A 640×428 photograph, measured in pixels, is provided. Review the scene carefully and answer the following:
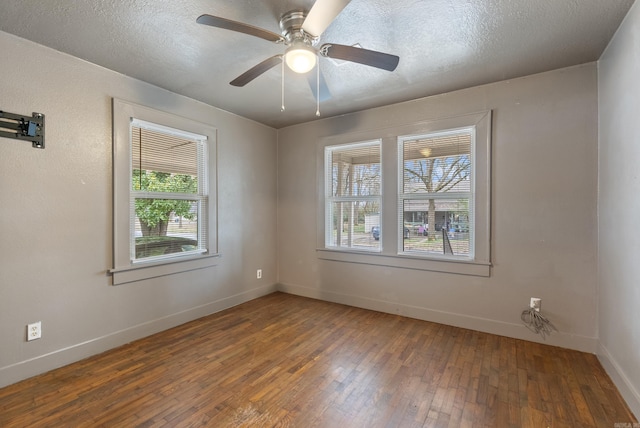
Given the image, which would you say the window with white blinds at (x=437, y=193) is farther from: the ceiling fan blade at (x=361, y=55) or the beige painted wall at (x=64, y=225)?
the beige painted wall at (x=64, y=225)

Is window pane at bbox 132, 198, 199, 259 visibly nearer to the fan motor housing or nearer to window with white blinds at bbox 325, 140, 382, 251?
window with white blinds at bbox 325, 140, 382, 251

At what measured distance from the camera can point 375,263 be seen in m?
3.58

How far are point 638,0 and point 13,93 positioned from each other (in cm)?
410

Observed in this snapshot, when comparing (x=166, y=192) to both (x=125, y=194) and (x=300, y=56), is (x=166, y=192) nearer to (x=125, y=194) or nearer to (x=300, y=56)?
(x=125, y=194)

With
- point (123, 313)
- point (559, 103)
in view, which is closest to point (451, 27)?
point (559, 103)

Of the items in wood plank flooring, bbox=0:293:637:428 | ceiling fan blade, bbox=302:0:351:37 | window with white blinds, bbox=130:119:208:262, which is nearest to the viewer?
ceiling fan blade, bbox=302:0:351:37

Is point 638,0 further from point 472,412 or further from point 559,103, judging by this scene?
point 472,412

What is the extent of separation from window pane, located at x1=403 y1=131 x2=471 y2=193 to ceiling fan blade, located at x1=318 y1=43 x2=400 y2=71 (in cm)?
162

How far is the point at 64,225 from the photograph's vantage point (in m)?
2.32

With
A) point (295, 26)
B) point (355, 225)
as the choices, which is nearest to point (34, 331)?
point (295, 26)

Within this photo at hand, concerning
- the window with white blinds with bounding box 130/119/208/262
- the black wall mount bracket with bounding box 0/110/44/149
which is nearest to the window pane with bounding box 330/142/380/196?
the window with white blinds with bounding box 130/119/208/262

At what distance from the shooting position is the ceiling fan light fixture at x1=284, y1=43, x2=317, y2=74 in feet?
5.70

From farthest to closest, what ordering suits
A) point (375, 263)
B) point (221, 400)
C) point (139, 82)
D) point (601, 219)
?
1. point (375, 263)
2. point (139, 82)
3. point (601, 219)
4. point (221, 400)

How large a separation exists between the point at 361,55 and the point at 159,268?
273 cm
